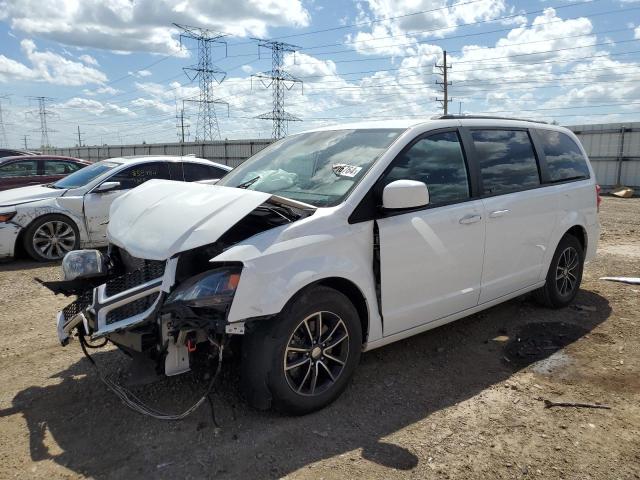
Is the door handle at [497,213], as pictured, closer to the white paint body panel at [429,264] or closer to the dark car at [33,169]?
the white paint body panel at [429,264]

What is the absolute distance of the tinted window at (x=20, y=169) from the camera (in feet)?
38.0

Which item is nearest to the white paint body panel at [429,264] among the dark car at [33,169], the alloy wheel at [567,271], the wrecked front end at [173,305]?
the wrecked front end at [173,305]

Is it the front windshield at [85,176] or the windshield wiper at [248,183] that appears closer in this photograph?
the windshield wiper at [248,183]

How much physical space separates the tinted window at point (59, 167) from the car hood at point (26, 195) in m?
3.33

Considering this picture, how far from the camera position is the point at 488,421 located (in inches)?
133

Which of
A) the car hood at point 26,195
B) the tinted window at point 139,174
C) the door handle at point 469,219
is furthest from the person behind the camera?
the tinted window at point 139,174

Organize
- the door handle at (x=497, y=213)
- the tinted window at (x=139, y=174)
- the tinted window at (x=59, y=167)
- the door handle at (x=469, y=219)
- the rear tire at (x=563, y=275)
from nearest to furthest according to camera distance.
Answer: the door handle at (x=469, y=219), the door handle at (x=497, y=213), the rear tire at (x=563, y=275), the tinted window at (x=139, y=174), the tinted window at (x=59, y=167)

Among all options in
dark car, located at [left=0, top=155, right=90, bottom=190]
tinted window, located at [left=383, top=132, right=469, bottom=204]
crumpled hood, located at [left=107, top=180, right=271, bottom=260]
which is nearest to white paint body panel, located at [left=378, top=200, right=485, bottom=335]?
tinted window, located at [left=383, top=132, right=469, bottom=204]

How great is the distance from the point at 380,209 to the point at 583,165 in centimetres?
322

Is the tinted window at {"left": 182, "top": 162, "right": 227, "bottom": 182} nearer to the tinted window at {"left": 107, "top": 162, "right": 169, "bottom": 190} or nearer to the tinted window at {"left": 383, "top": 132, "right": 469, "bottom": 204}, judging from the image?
the tinted window at {"left": 107, "top": 162, "right": 169, "bottom": 190}

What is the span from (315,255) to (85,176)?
6.79 m

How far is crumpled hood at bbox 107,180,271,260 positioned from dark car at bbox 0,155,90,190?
8799 mm

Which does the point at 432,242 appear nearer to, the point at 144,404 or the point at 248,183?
the point at 248,183

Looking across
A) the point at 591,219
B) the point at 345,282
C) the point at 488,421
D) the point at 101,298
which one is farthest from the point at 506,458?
the point at 591,219
